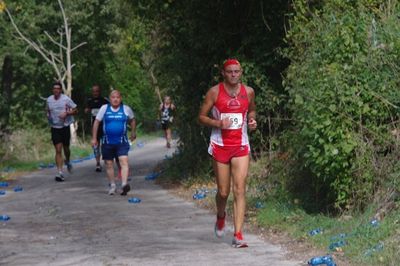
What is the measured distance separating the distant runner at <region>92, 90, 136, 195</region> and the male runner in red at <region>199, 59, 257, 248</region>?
5.25 metres

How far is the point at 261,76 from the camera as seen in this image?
14.5 m

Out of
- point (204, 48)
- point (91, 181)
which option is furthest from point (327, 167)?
point (91, 181)

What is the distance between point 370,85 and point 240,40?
5.93m

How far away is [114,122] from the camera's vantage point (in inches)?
568

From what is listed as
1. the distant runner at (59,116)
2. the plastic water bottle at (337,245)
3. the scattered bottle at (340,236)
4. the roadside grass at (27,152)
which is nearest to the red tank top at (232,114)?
the scattered bottle at (340,236)

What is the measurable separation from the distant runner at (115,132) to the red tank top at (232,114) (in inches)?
210

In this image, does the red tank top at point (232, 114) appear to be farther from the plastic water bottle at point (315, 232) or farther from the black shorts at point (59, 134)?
the black shorts at point (59, 134)

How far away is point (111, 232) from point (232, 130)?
2.33 metres

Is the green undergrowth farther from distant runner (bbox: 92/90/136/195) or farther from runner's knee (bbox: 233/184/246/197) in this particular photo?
distant runner (bbox: 92/90/136/195)

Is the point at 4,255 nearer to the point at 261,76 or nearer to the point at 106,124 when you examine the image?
the point at 106,124

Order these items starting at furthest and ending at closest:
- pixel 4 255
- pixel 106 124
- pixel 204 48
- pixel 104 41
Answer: pixel 104 41 < pixel 204 48 < pixel 106 124 < pixel 4 255

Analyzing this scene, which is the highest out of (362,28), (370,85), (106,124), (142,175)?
(362,28)

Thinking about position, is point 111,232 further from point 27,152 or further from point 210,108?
point 27,152

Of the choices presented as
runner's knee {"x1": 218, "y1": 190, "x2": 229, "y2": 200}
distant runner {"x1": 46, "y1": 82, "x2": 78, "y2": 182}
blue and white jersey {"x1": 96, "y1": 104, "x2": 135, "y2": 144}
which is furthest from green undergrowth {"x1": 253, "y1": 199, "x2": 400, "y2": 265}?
distant runner {"x1": 46, "y1": 82, "x2": 78, "y2": 182}
